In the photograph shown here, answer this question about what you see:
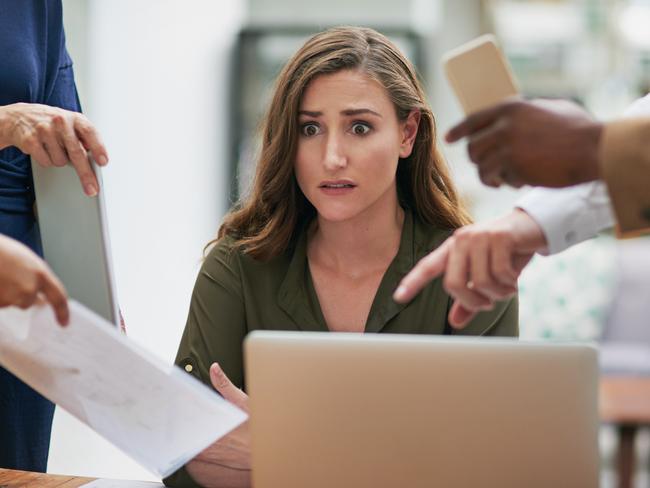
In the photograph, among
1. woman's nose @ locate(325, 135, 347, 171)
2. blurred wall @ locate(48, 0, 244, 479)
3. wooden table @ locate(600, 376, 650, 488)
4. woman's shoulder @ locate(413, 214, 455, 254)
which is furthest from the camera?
blurred wall @ locate(48, 0, 244, 479)

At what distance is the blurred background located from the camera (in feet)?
13.6

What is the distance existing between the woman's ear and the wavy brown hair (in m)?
0.01

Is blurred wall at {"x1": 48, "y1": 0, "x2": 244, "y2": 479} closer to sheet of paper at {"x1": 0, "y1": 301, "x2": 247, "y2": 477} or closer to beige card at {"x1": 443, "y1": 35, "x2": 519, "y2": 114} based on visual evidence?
sheet of paper at {"x1": 0, "y1": 301, "x2": 247, "y2": 477}

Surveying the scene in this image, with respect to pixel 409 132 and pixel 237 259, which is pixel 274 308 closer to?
pixel 237 259

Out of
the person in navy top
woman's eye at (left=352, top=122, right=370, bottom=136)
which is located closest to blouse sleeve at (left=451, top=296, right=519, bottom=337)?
woman's eye at (left=352, top=122, right=370, bottom=136)

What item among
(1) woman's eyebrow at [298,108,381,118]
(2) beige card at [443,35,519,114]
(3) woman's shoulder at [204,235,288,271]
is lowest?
(3) woman's shoulder at [204,235,288,271]

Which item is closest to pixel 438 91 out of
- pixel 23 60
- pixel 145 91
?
pixel 145 91

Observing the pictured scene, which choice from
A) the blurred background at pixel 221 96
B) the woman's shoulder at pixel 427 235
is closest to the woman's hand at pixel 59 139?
the woman's shoulder at pixel 427 235

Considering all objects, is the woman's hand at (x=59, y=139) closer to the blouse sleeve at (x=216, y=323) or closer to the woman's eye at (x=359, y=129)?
the blouse sleeve at (x=216, y=323)

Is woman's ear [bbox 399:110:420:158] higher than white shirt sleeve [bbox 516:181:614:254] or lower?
higher

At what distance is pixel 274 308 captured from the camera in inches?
72.1

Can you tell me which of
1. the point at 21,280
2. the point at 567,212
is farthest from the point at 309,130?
the point at 21,280

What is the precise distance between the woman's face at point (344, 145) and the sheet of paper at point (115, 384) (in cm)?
72

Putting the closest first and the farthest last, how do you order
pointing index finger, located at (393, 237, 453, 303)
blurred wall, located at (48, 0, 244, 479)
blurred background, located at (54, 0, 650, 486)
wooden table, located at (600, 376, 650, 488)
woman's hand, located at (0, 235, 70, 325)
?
woman's hand, located at (0, 235, 70, 325) < pointing index finger, located at (393, 237, 453, 303) < wooden table, located at (600, 376, 650, 488) < blurred wall, located at (48, 0, 244, 479) < blurred background, located at (54, 0, 650, 486)
